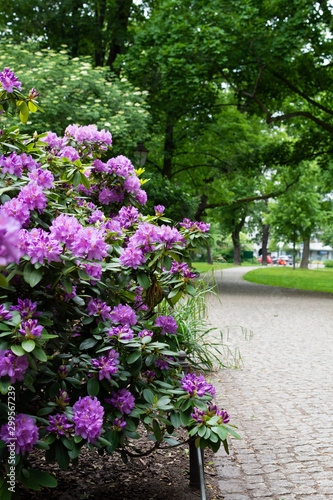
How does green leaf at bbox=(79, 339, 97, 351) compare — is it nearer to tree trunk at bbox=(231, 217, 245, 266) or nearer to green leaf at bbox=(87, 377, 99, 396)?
green leaf at bbox=(87, 377, 99, 396)

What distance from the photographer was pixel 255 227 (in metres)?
52.7

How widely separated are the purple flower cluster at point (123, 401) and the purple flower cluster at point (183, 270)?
2.31 feet

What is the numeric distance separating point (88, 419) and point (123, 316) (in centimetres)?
57

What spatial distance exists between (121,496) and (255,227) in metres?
50.9

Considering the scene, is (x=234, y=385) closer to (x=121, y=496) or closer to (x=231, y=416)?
(x=231, y=416)

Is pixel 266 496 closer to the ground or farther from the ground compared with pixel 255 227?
closer to the ground

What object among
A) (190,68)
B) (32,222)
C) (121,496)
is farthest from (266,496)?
(190,68)

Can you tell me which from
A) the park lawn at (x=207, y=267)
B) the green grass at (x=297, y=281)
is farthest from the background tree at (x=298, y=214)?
the park lawn at (x=207, y=267)

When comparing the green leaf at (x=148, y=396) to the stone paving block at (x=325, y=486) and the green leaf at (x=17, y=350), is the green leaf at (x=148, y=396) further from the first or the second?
the stone paving block at (x=325, y=486)

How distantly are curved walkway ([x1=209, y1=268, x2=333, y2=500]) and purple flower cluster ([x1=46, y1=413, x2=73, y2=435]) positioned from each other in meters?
1.34

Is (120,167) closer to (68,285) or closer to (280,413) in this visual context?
(68,285)

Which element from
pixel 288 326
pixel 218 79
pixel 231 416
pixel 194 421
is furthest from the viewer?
pixel 218 79

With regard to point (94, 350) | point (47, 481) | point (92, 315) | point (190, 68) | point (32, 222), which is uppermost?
point (190, 68)

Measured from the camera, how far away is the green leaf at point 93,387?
2381mm
